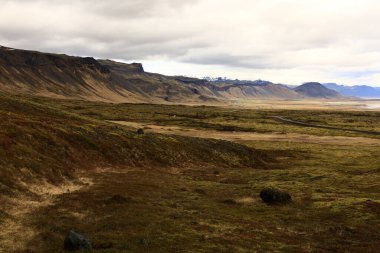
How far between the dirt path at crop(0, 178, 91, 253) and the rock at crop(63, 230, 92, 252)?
3.15 m

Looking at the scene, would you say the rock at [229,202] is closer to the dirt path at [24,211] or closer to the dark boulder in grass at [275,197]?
the dark boulder in grass at [275,197]

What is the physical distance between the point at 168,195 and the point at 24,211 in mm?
19321

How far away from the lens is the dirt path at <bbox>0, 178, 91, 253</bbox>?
31077 millimetres

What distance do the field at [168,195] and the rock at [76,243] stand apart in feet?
3.29

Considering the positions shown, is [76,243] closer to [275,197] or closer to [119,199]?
[119,199]

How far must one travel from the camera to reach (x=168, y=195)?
175ft

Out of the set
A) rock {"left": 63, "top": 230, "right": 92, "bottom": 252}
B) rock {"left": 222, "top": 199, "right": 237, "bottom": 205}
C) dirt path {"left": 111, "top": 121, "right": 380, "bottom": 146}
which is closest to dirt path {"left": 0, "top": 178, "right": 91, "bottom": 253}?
rock {"left": 63, "top": 230, "right": 92, "bottom": 252}

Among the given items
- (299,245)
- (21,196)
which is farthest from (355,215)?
(21,196)

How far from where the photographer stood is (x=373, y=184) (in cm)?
6538

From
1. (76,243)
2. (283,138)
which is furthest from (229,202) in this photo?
(283,138)

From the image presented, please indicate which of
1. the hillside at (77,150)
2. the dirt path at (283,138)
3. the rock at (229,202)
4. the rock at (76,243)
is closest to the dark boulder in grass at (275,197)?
the rock at (229,202)

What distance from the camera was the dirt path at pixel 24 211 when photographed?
31.1 meters

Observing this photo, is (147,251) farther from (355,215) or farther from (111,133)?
(111,133)

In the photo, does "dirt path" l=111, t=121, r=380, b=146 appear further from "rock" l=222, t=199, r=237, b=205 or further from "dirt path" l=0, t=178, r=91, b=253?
"dirt path" l=0, t=178, r=91, b=253
